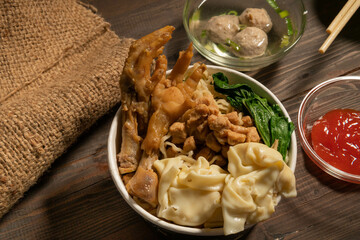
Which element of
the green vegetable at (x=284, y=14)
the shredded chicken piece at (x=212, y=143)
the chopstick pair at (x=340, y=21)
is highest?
the chopstick pair at (x=340, y=21)

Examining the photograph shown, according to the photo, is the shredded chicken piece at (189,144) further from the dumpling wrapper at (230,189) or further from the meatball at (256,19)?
the meatball at (256,19)

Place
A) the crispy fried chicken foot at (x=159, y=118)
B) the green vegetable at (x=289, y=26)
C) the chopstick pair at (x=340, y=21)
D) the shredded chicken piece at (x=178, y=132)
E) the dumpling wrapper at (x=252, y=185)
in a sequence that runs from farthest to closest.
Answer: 1. the green vegetable at (x=289, y=26)
2. the chopstick pair at (x=340, y=21)
3. the shredded chicken piece at (x=178, y=132)
4. the crispy fried chicken foot at (x=159, y=118)
5. the dumpling wrapper at (x=252, y=185)

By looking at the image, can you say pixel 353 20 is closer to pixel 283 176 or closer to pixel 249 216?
pixel 283 176

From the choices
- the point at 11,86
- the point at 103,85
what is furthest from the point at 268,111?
the point at 11,86

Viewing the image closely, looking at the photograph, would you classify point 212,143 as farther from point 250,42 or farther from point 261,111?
point 250,42

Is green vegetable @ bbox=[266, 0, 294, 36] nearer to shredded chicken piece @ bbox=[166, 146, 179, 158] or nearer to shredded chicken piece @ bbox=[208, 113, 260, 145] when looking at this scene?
shredded chicken piece @ bbox=[208, 113, 260, 145]

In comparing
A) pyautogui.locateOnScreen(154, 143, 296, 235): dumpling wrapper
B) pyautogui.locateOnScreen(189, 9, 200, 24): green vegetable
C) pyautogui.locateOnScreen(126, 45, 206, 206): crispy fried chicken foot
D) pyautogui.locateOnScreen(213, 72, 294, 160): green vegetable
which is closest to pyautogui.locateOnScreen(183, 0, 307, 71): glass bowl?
pyautogui.locateOnScreen(189, 9, 200, 24): green vegetable

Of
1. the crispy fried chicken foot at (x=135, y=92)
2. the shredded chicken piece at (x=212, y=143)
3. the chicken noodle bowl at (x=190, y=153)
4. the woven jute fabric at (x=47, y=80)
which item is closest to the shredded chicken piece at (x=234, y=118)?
the chicken noodle bowl at (x=190, y=153)
